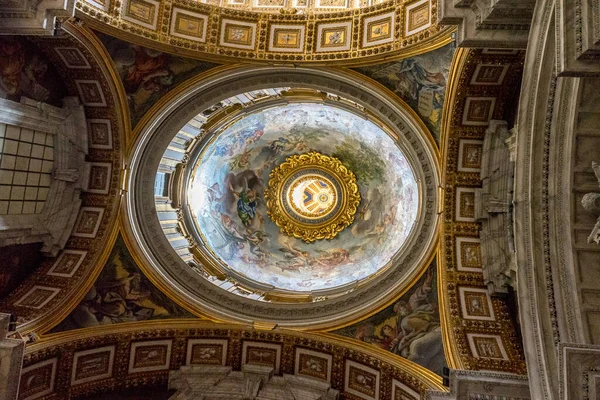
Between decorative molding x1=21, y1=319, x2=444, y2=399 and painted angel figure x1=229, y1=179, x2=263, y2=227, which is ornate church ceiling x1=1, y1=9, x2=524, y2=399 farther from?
painted angel figure x1=229, y1=179, x2=263, y2=227

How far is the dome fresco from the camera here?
55.4ft

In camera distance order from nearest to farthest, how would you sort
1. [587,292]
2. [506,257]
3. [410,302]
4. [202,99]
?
[587,292] → [506,257] → [410,302] → [202,99]

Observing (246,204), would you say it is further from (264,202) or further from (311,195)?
(311,195)

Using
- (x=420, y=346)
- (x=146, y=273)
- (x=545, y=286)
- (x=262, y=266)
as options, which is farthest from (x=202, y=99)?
(x=545, y=286)

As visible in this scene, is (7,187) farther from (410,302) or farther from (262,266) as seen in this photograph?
(410,302)

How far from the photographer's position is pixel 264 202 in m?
20.0

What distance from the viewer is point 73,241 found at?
45.8ft

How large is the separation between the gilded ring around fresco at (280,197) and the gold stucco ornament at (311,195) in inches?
3.1

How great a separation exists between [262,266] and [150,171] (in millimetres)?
5839

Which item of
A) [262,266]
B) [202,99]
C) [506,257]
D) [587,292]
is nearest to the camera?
[587,292]

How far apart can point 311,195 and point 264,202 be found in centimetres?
191

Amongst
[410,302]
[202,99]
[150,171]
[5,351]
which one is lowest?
[5,351]

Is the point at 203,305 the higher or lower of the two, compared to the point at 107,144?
lower

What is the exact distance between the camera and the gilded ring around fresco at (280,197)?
45.0 feet
